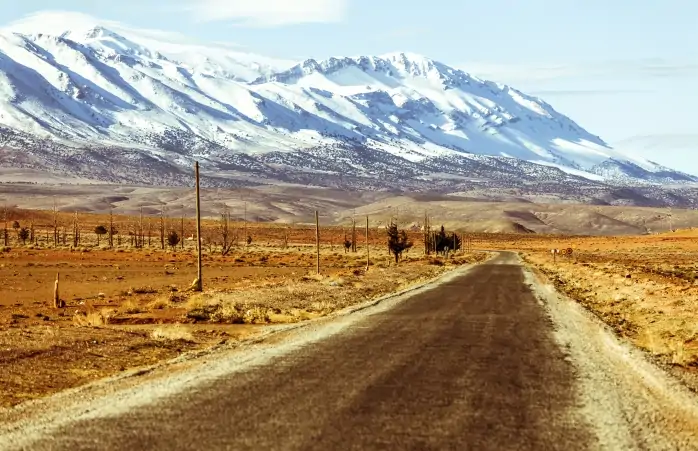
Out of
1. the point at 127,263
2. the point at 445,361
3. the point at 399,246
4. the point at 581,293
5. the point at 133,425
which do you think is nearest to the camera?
the point at 133,425

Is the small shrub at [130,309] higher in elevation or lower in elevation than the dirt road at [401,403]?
→ lower

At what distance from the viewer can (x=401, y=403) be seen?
13.0 metres

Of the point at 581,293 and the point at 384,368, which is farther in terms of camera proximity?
the point at 581,293

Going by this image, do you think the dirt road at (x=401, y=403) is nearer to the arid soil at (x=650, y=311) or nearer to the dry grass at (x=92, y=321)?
the arid soil at (x=650, y=311)

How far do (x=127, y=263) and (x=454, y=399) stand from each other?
73707 mm

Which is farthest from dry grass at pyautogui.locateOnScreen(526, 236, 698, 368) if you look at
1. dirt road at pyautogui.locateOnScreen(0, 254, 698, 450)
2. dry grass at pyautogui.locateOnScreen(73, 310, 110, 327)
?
dry grass at pyautogui.locateOnScreen(73, 310, 110, 327)

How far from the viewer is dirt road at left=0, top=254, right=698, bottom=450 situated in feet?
35.5

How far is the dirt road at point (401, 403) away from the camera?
10.8 metres

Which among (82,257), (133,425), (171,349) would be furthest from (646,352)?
(82,257)

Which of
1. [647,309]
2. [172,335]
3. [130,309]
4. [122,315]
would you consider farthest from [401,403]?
[647,309]

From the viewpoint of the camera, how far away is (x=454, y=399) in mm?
13539

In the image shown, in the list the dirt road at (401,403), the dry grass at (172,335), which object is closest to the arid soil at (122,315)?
the dry grass at (172,335)

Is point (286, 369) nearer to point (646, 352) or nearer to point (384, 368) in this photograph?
point (384, 368)

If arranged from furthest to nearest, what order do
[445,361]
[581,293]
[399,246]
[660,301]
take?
[399,246] < [581,293] < [660,301] < [445,361]
